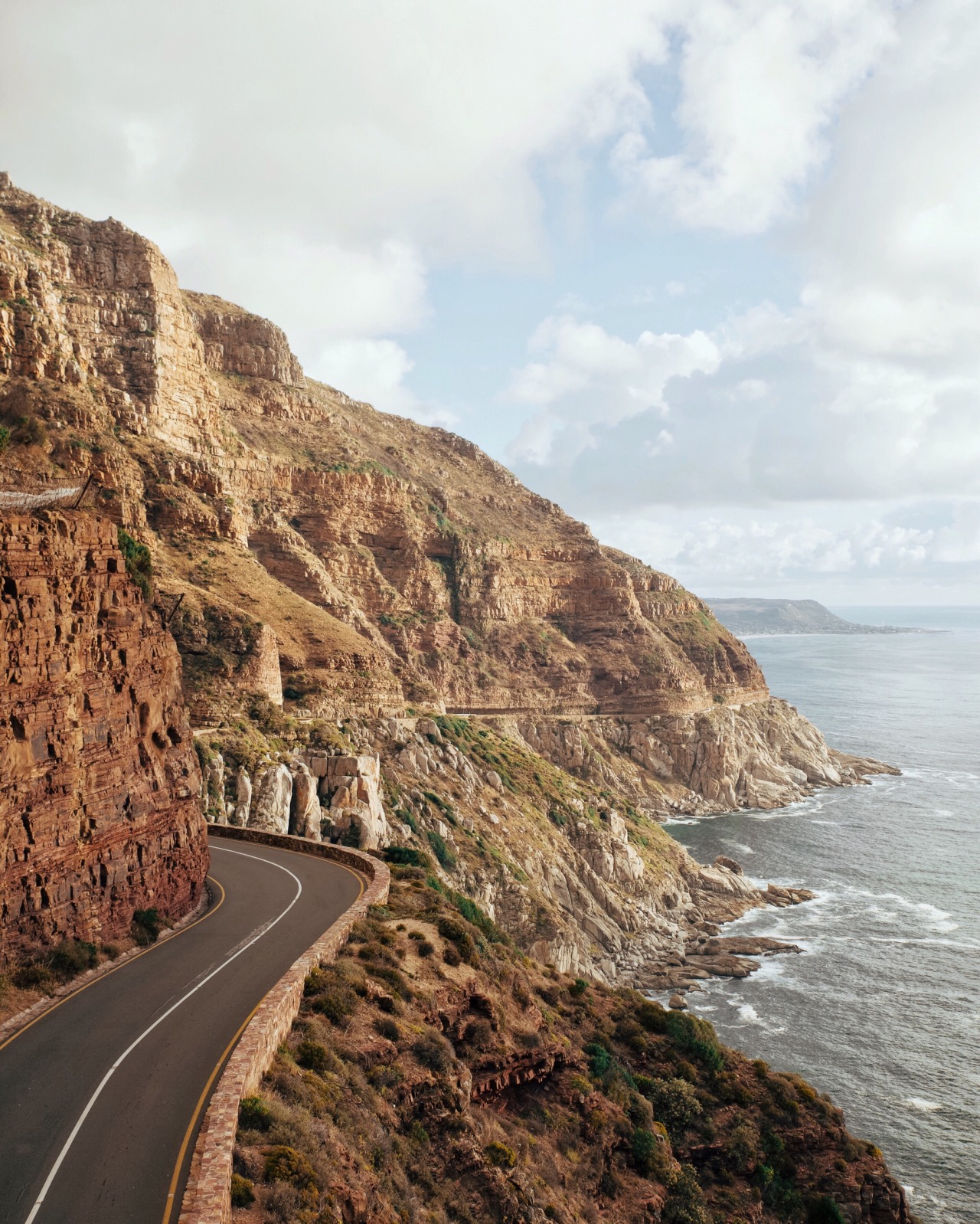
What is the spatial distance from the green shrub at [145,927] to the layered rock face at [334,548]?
2719 centimetres

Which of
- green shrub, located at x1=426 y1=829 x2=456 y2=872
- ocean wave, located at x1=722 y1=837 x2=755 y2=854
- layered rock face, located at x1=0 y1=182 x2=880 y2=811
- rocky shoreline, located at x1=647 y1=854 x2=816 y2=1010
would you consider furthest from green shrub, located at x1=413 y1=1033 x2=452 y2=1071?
ocean wave, located at x1=722 y1=837 x2=755 y2=854

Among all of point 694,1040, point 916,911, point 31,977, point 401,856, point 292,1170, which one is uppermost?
point 31,977

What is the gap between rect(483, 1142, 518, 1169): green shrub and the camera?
920 inches

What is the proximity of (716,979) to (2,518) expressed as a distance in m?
57.5

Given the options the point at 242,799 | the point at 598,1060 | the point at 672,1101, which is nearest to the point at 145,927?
the point at 598,1060

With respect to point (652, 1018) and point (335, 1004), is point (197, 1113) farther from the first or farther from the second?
point (652, 1018)

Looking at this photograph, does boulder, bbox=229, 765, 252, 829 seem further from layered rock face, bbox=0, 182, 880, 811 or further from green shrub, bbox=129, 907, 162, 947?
green shrub, bbox=129, 907, 162, 947

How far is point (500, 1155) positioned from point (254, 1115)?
9648mm

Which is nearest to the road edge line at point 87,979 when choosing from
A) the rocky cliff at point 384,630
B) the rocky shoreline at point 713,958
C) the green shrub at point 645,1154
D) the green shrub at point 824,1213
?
the rocky cliff at point 384,630

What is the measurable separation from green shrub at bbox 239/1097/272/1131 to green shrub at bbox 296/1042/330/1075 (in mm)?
3302

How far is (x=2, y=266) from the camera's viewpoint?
60.9 m

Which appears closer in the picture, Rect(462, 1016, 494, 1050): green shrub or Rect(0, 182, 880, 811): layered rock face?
Rect(462, 1016, 494, 1050): green shrub

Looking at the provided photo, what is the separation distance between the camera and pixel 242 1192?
1501 cm

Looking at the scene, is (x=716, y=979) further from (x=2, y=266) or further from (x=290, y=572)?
(x=2, y=266)
